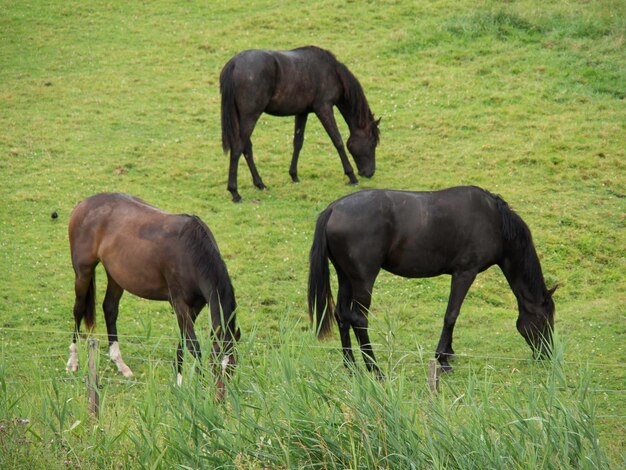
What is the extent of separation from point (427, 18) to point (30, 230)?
11680 millimetres

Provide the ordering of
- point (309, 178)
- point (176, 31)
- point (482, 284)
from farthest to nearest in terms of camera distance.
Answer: point (176, 31)
point (309, 178)
point (482, 284)

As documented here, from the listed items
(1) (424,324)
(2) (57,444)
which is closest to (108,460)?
(2) (57,444)

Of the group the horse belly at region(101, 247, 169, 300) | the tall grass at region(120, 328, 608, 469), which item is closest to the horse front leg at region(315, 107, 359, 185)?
the horse belly at region(101, 247, 169, 300)

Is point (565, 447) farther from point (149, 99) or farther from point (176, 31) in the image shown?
point (176, 31)

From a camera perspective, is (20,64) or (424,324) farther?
(20,64)

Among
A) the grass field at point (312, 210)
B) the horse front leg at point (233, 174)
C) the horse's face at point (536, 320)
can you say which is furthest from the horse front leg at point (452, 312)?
the horse front leg at point (233, 174)

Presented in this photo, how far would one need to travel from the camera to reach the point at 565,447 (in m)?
Answer: 6.64

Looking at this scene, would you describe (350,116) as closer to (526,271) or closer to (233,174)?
(233,174)

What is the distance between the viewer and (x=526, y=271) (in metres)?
11.1

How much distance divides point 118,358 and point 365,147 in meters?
6.84

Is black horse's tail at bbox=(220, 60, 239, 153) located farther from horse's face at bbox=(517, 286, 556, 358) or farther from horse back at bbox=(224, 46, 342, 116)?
horse's face at bbox=(517, 286, 556, 358)

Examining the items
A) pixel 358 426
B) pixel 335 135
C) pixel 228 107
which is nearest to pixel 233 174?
pixel 228 107

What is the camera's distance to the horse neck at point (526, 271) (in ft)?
36.1

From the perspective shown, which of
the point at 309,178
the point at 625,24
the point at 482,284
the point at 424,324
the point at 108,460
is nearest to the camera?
the point at 108,460
